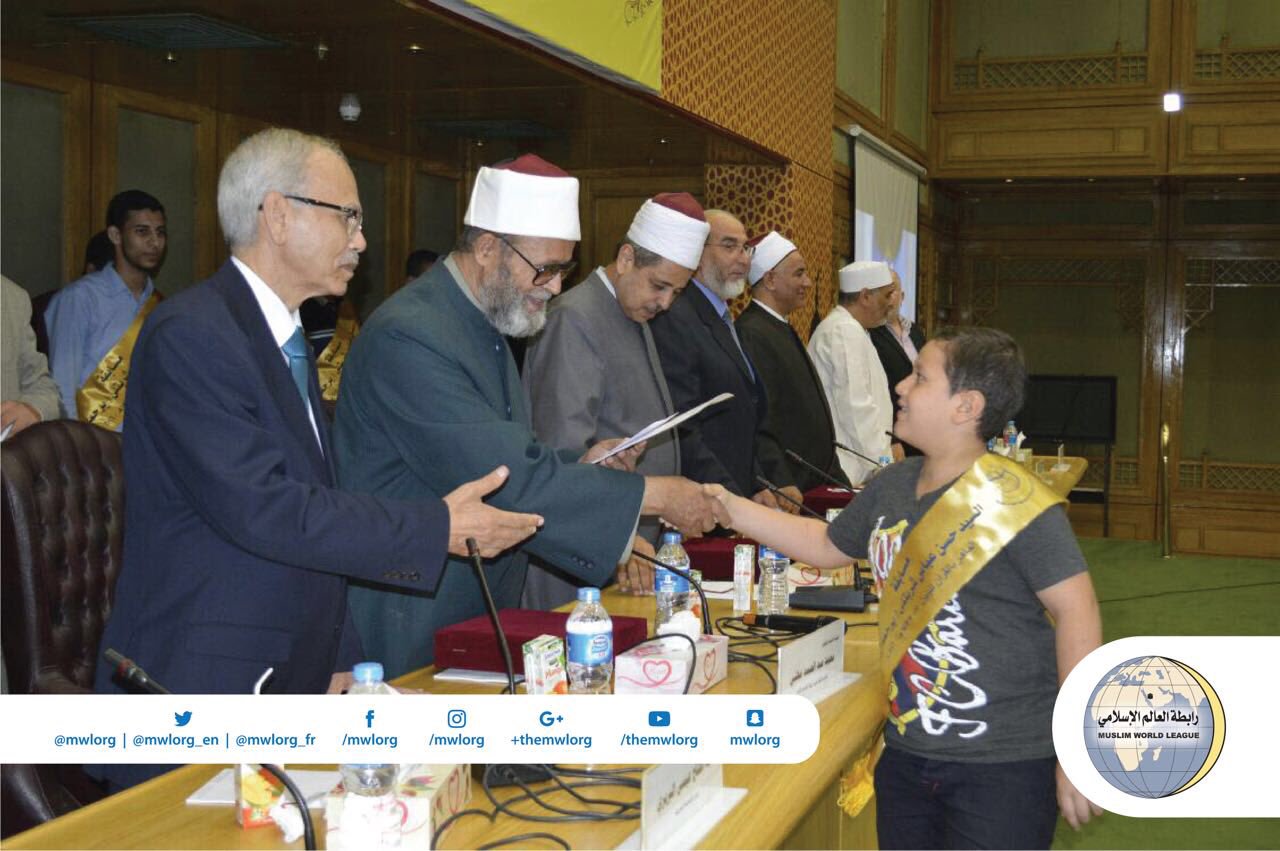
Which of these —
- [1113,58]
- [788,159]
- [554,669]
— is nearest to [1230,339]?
[1113,58]

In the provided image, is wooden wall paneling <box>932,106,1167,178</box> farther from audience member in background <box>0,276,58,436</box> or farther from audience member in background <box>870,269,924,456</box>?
audience member in background <box>0,276,58,436</box>

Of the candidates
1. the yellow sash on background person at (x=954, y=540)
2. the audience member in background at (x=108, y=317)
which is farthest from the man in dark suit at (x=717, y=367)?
the audience member in background at (x=108, y=317)

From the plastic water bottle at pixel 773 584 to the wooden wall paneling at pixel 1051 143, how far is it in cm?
843

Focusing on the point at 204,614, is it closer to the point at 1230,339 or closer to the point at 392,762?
the point at 392,762

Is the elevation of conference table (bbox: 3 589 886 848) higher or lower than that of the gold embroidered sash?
lower

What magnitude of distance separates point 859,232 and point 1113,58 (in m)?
3.39

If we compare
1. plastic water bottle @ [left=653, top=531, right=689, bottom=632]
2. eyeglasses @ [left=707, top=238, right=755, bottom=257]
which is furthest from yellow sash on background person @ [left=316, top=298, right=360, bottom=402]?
plastic water bottle @ [left=653, top=531, right=689, bottom=632]

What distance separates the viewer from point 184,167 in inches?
229

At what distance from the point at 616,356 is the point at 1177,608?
225 inches

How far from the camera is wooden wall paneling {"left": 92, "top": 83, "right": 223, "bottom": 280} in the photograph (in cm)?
530

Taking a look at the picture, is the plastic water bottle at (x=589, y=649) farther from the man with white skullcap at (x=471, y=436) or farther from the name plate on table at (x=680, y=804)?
the man with white skullcap at (x=471, y=436)

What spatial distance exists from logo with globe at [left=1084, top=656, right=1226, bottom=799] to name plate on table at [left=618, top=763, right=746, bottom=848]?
549mm

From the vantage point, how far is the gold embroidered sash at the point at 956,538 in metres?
1.94

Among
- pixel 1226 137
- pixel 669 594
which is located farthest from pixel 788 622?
pixel 1226 137
